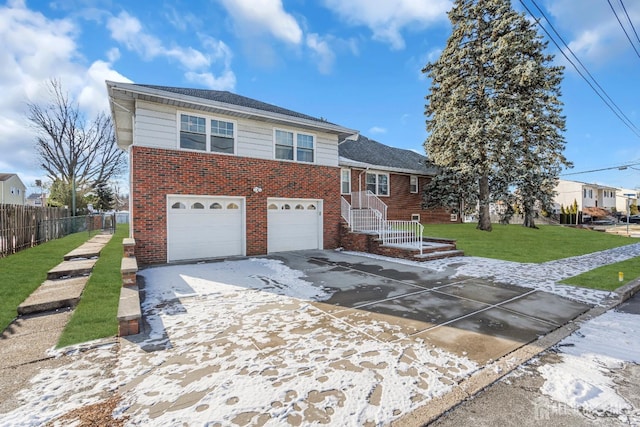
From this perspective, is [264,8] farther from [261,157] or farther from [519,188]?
[519,188]

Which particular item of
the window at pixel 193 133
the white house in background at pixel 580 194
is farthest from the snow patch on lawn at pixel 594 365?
the white house in background at pixel 580 194

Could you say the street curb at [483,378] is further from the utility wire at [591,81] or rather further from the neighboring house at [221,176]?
the neighboring house at [221,176]

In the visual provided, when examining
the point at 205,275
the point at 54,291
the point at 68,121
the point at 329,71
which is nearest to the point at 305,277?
the point at 205,275

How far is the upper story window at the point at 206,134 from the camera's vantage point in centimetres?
949

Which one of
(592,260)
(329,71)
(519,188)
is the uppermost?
(329,71)

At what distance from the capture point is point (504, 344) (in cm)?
379

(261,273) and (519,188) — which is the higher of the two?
(519,188)

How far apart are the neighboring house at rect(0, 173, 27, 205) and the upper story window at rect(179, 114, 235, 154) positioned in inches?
1492

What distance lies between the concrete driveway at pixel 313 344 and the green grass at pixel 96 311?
0.53 m

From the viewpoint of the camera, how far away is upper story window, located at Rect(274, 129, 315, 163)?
1131 centimetres

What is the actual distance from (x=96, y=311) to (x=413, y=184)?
18.2m

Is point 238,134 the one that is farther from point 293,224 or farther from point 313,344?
point 313,344

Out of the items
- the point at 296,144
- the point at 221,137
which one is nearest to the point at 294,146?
Result: the point at 296,144

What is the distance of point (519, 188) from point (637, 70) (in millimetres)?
6863
